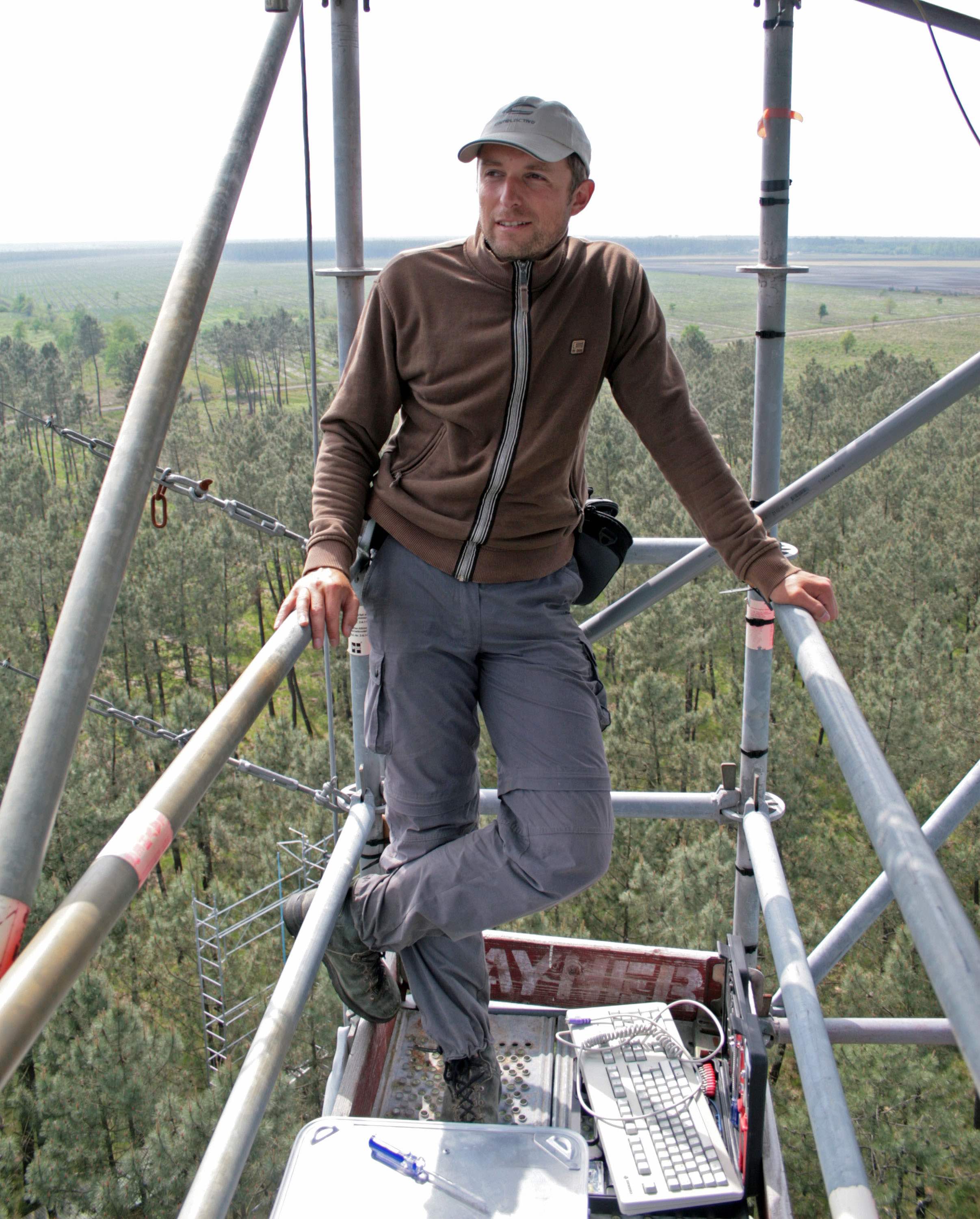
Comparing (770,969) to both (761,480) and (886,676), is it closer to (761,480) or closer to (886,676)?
(886,676)

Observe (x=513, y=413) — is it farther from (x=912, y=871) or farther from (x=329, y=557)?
(x=912, y=871)

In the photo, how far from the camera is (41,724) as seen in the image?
1125 mm

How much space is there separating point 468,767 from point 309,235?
4.67 feet

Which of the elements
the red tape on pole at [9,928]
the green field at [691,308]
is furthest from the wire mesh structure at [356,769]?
the green field at [691,308]

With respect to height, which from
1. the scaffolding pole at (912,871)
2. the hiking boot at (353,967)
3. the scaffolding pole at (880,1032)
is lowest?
the scaffolding pole at (880,1032)

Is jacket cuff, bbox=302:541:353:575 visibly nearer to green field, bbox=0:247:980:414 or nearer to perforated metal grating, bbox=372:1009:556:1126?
perforated metal grating, bbox=372:1009:556:1126

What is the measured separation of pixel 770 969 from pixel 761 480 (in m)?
16.7

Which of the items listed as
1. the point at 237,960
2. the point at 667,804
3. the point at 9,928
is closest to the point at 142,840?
the point at 9,928

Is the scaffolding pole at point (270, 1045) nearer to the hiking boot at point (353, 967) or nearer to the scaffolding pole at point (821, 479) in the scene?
the hiking boot at point (353, 967)

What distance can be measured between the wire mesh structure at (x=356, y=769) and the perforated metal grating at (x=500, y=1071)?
1.49 ft

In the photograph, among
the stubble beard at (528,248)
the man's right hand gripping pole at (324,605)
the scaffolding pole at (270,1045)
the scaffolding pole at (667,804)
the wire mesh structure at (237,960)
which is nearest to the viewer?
the scaffolding pole at (270,1045)

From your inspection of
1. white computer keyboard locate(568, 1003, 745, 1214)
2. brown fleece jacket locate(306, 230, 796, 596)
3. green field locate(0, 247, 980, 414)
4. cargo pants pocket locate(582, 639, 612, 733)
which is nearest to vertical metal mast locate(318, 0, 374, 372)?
brown fleece jacket locate(306, 230, 796, 596)

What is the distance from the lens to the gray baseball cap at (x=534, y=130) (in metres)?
1.94

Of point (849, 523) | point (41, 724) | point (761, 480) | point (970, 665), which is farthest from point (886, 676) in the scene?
point (41, 724)
